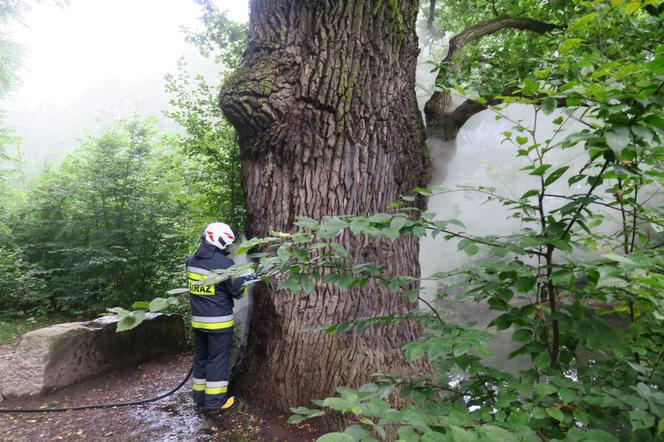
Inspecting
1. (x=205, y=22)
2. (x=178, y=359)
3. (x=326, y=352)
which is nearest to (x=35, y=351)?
(x=178, y=359)

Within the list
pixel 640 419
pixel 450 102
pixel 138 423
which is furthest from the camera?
pixel 450 102

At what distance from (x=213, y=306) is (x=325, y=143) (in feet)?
6.24

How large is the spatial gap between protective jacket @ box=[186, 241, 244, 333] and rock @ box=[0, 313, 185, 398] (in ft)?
5.38

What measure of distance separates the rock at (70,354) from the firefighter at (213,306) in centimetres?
156

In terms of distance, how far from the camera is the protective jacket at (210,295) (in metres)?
3.65

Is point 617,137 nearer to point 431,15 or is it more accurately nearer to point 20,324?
point 431,15

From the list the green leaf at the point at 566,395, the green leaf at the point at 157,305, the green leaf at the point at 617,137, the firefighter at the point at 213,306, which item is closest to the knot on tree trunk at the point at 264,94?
the firefighter at the point at 213,306

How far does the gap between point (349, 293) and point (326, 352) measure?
496 millimetres

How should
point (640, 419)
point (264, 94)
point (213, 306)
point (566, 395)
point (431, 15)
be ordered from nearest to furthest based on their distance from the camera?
1. point (640, 419)
2. point (566, 395)
3. point (264, 94)
4. point (213, 306)
5. point (431, 15)

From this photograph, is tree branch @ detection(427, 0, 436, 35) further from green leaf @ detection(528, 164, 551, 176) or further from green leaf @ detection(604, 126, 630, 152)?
green leaf @ detection(604, 126, 630, 152)

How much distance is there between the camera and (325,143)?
3029 mm

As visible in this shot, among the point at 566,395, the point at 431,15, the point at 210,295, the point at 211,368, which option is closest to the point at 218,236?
the point at 210,295

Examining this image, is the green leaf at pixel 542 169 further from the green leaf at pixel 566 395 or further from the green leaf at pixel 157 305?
the green leaf at pixel 157 305

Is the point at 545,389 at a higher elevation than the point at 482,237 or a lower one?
lower
